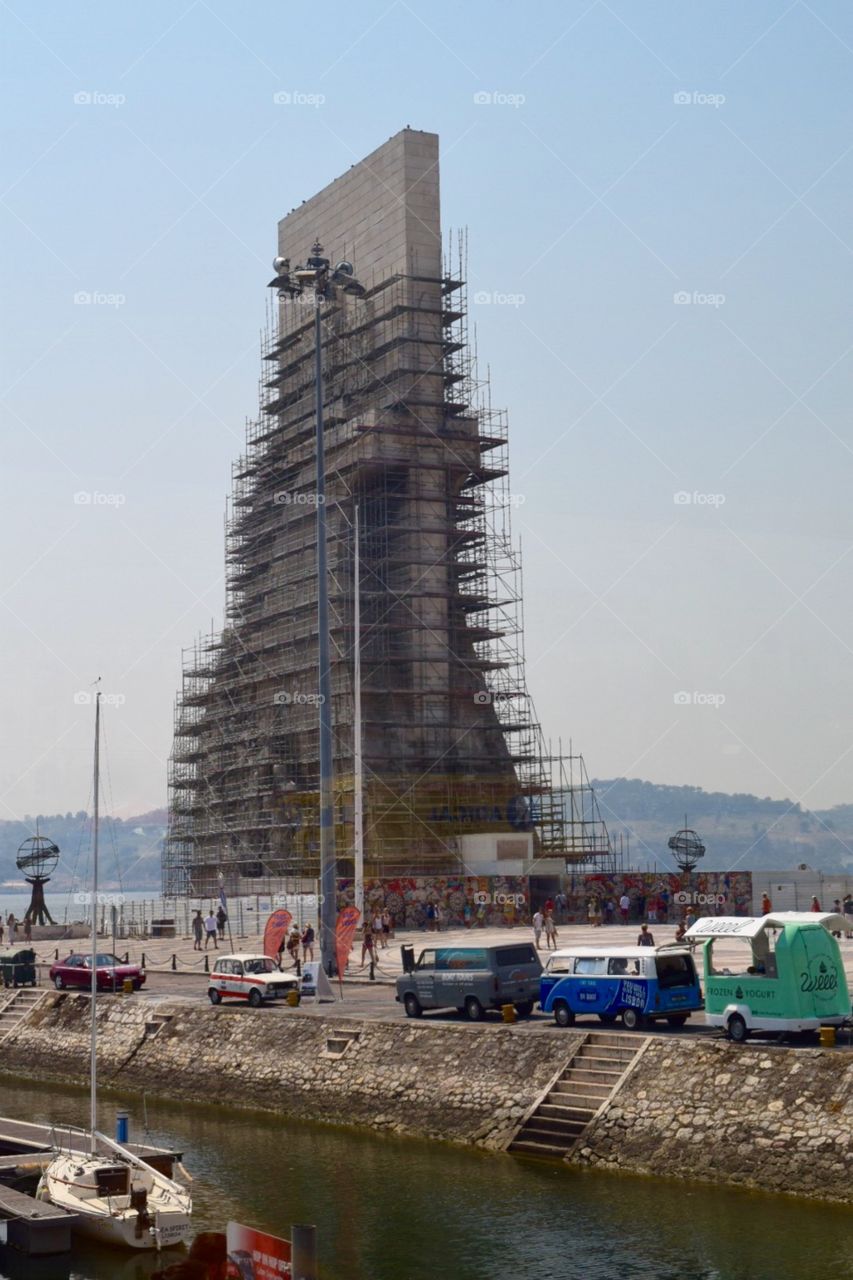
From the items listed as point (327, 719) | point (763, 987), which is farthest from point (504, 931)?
point (763, 987)

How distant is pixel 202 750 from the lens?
4067 inches

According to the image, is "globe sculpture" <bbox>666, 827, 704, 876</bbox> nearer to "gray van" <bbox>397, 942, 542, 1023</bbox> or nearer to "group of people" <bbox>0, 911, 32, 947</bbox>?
"group of people" <bbox>0, 911, 32, 947</bbox>

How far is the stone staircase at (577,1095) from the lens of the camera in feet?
94.7

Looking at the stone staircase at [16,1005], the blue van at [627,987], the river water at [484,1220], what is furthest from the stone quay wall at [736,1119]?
the stone staircase at [16,1005]

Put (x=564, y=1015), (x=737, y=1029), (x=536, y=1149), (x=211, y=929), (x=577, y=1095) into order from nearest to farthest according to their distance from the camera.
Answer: (x=536, y=1149) → (x=737, y=1029) → (x=577, y=1095) → (x=564, y=1015) → (x=211, y=929)

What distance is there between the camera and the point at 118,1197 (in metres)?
24.7

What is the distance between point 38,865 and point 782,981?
61.5m

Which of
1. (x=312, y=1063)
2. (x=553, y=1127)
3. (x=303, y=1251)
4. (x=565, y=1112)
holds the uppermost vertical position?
(x=303, y=1251)

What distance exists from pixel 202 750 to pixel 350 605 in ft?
68.9

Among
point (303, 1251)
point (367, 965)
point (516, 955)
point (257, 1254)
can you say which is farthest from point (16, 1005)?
point (303, 1251)

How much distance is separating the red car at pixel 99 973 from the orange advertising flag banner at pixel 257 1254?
29.9 meters

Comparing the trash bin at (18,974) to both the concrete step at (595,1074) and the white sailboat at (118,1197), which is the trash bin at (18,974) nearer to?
the white sailboat at (118,1197)

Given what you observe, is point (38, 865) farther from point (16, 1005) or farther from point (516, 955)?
point (516, 955)

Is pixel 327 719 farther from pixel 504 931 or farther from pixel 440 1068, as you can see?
pixel 504 931
